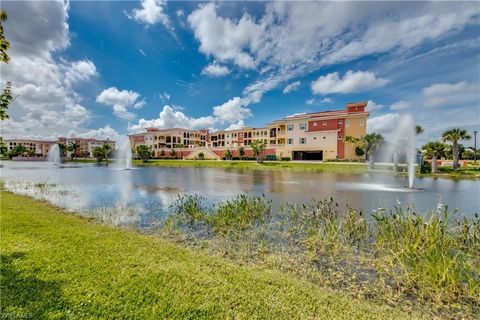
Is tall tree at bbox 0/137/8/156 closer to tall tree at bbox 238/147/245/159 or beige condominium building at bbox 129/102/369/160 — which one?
beige condominium building at bbox 129/102/369/160

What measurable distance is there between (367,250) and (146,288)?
6055 millimetres

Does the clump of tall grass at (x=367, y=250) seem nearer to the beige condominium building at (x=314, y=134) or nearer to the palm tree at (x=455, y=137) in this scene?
the palm tree at (x=455, y=137)

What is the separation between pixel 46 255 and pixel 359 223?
8.52 metres

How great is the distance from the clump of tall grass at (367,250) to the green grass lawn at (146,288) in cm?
86

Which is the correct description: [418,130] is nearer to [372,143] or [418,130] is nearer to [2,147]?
[372,143]

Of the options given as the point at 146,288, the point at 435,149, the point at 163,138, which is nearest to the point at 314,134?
→ the point at 435,149

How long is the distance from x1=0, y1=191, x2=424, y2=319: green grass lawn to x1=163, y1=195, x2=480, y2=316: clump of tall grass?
2.82 ft

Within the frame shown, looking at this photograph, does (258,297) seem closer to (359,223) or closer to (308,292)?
(308,292)

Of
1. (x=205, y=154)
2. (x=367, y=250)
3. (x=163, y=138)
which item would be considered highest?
(x=163, y=138)

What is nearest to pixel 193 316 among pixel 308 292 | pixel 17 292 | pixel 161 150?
pixel 308 292

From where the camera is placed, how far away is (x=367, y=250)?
656 centimetres

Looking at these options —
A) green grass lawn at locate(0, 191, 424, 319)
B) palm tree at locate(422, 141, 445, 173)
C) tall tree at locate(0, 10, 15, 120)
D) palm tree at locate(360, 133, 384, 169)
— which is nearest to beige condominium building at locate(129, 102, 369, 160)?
palm tree at locate(360, 133, 384, 169)

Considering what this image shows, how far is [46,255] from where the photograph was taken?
4848 millimetres

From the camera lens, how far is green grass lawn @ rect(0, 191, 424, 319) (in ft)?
10.8
